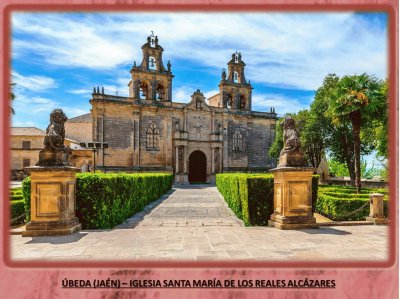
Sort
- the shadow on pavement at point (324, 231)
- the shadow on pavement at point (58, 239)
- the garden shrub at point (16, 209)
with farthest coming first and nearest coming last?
the garden shrub at point (16, 209), the shadow on pavement at point (324, 231), the shadow on pavement at point (58, 239)

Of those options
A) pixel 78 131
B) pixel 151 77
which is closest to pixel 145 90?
pixel 151 77

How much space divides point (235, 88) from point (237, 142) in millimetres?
6712

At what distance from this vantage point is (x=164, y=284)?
3.15m

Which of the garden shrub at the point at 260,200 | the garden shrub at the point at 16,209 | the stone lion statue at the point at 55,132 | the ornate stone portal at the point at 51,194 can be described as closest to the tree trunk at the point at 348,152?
the garden shrub at the point at 260,200

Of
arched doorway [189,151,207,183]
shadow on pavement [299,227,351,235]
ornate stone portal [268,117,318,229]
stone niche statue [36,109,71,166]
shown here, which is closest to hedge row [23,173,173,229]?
stone niche statue [36,109,71,166]

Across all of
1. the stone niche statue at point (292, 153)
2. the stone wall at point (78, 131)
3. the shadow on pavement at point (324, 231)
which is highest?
the stone wall at point (78, 131)

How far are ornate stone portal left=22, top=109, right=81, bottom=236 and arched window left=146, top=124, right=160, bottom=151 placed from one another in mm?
22644

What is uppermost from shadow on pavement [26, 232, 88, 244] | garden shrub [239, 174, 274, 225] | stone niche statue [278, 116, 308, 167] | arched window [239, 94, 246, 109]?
arched window [239, 94, 246, 109]

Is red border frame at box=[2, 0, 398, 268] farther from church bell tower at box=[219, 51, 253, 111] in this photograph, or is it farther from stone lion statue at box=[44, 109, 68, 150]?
church bell tower at box=[219, 51, 253, 111]

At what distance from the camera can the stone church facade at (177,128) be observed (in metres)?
27.5

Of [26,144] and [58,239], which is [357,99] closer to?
[58,239]

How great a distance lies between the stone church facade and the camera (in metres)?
27.5

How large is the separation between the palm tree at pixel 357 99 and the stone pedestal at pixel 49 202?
45.9 ft

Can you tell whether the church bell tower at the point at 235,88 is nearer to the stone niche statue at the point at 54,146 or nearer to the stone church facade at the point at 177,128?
the stone church facade at the point at 177,128
